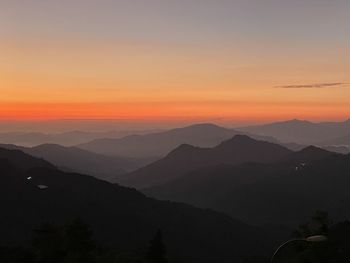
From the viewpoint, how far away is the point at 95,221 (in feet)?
412

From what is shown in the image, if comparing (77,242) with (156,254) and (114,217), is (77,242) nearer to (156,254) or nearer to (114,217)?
(156,254)

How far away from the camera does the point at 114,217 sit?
132 metres

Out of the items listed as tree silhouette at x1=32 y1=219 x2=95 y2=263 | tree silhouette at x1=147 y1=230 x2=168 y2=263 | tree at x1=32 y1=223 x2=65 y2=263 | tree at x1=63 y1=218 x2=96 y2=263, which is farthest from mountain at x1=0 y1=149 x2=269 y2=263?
tree silhouette at x1=147 y1=230 x2=168 y2=263

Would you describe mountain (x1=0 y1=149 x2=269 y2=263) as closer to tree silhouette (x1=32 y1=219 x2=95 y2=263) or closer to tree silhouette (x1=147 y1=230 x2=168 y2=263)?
tree silhouette (x1=32 y1=219 x2=95 y2=263)

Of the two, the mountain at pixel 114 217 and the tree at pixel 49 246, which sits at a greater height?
the tree at pixel 49 246

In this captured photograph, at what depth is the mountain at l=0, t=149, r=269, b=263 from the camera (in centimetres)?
11419

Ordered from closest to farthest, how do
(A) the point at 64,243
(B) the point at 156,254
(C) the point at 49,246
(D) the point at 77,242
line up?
(B) the point at 156,254, (D) the point at 77,242, (A) the point at 64,243, (C) the point at 49,246

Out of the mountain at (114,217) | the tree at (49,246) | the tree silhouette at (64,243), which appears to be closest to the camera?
the tree silhouette at (64,243)

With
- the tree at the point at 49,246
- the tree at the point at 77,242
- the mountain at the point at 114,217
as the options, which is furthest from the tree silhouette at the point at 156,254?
the mountain at the point at 114,217

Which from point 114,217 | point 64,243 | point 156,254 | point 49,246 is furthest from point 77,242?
point 114,217

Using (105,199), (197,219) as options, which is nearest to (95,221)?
(105,199)

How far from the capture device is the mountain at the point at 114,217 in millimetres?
114188

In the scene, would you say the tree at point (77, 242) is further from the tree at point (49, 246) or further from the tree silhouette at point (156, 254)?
the tree silhouette at point (156, 254)

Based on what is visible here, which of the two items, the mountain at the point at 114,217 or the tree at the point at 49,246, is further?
the mountain at the point at 114,217
